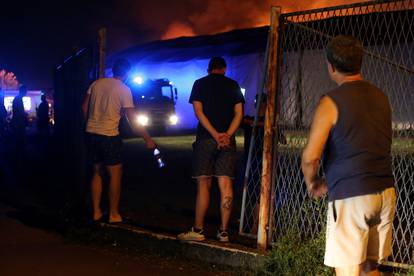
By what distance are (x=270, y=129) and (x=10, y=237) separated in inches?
131

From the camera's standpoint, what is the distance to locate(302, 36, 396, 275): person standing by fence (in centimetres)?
327

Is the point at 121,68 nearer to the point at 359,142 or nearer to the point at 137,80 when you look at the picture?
the point at 359,142

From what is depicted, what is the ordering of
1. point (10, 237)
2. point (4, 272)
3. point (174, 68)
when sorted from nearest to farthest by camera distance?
point (4, 272), point (10, 237), point (174, 68)

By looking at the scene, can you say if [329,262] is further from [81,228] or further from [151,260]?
[81,228]

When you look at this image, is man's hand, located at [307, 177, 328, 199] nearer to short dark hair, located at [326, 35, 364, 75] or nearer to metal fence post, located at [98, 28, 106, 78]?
short dark hair, located at [326, 35, 364, 75]

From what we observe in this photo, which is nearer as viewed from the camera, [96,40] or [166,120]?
[96,40]

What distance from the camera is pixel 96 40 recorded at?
7.33 meters

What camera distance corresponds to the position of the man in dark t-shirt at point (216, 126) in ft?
18.6

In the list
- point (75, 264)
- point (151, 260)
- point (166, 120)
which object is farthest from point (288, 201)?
point (166, 120)

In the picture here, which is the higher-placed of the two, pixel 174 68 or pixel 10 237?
pixel 174 68

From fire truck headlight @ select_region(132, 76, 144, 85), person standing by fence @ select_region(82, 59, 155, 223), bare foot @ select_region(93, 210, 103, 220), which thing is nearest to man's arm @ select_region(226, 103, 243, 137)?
person standing by fence @ select_region(82, 59, 155, 223)

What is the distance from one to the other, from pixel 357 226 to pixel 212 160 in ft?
8.34

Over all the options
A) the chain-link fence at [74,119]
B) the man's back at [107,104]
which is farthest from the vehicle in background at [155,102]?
the man's back at [107,104]

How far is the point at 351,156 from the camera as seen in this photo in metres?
3.29
